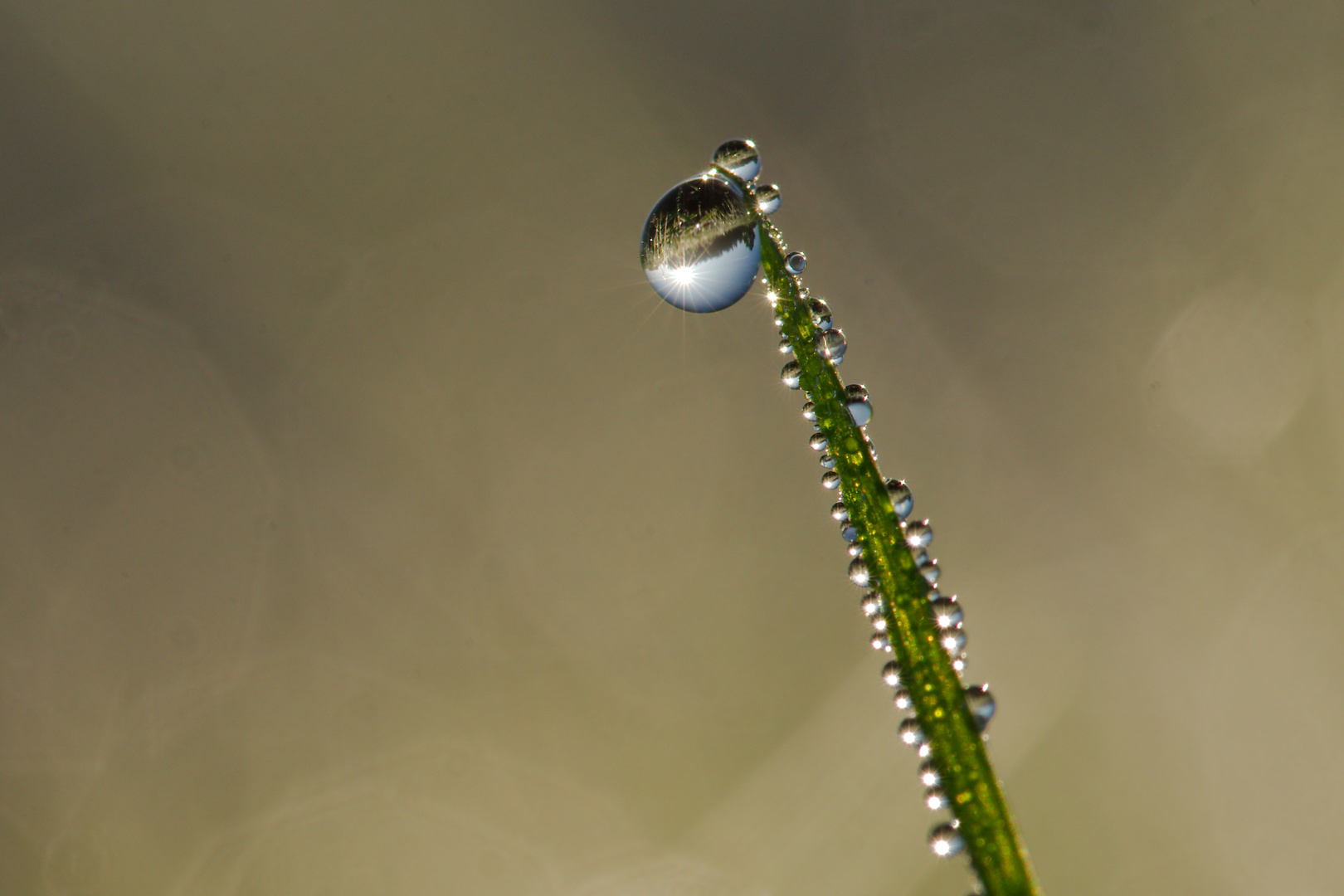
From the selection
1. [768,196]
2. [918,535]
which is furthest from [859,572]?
[768,196]

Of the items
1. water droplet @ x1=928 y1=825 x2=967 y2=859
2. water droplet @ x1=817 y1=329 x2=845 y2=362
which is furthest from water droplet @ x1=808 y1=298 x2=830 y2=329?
water droplet @ x1=928 y1=825 x2=967 y2=859

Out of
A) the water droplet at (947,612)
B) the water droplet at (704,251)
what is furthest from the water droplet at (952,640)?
the water droplet at (704,251)

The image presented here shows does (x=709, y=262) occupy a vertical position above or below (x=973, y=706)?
above

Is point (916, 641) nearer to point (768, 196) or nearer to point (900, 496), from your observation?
point (900, 496)

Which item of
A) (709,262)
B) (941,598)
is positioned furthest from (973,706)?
(709,262)

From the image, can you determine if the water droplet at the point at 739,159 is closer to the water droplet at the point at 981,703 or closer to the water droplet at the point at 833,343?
the water droplet at the point at 833,343

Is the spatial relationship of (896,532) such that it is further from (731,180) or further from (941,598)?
(731,180)

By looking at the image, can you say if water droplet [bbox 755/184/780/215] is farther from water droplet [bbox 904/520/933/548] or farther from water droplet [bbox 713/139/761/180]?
water droplet [bbox 904/520/933/548]
